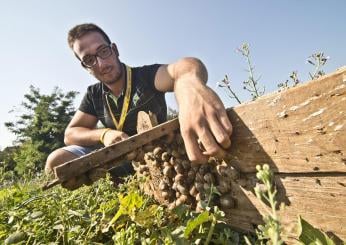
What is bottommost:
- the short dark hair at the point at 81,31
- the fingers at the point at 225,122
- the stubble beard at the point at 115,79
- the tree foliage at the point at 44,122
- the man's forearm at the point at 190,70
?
the fingers at the point at 225,122

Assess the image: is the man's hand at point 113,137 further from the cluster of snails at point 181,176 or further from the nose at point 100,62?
the nose at point 100,62

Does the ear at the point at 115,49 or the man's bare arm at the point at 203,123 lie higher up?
the ear at the point at 115,49

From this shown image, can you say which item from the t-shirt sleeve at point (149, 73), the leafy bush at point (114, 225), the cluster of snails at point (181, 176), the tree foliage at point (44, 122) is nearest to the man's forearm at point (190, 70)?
the cluster of snails at point (181, 176)

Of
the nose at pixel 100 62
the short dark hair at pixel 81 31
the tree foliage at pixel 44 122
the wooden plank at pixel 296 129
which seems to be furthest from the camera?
the tree foliage at pixel 44 122

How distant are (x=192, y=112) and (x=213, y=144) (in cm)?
16

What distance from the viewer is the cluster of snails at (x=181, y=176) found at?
143 centimetres

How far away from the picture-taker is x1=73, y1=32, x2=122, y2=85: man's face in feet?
11.4

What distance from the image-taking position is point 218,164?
1.46 meters

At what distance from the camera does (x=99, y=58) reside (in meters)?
3.52

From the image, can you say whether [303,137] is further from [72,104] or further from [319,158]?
[72,104]

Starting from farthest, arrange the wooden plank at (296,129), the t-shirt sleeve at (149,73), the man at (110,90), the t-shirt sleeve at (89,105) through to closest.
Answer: the t-shirt sleeve at (89,105) < the t-shirt sleeve at (149,73) < the man at (110,90) < the wooden plank at (296,129)

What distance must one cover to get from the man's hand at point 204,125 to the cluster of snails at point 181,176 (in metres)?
0.13

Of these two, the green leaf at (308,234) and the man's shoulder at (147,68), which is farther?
the man's shoulder at (147,68)

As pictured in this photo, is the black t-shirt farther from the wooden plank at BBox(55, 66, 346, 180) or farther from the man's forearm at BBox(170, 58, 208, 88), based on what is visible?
the wooden plank at BBox(55, 66, 346, 180)
